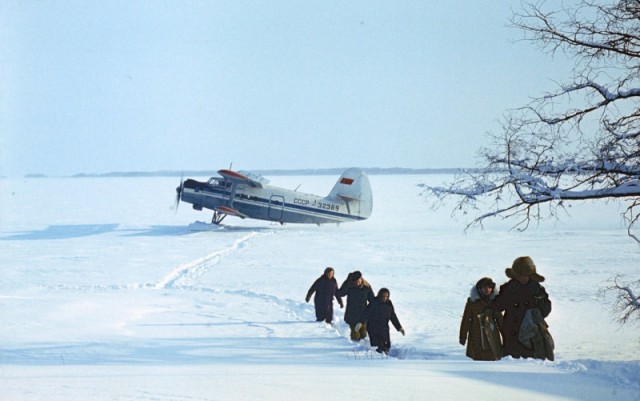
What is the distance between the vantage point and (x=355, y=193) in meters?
28.3

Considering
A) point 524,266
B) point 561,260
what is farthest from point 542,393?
point 561,260

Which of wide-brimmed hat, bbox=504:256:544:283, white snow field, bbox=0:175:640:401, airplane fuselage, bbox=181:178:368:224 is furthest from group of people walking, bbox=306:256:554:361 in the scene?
airplane fuselage, bbox=181:178:368:224

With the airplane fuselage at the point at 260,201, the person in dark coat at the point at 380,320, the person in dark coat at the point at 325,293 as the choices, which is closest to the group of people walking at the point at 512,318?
the person in dark coat at the point at 380,320

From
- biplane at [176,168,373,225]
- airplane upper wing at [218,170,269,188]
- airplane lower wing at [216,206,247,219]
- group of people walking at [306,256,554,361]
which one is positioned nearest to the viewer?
group of people walking at [306,256,554,361]

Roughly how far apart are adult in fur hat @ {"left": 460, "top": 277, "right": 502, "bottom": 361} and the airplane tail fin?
70.7 feet

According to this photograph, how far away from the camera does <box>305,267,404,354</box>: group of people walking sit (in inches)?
310

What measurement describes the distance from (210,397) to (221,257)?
14558 millimetres

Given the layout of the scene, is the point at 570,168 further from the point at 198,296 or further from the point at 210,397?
the point at 198,296

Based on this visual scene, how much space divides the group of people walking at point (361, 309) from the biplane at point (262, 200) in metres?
16.8

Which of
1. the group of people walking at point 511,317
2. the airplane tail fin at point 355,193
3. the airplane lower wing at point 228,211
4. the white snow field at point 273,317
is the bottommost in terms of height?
the white snow field at point 273,317

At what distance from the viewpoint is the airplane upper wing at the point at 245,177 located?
1034 inches

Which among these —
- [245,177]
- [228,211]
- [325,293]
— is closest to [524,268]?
[325,293]

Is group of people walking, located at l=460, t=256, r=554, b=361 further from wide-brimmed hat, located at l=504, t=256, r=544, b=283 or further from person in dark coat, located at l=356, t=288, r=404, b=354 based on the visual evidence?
person in dark coat, located at l=356, t=288, r=404, b=354

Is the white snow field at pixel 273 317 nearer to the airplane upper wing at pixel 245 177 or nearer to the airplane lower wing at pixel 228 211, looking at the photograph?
the airplane lower wing at pixel 228 211
